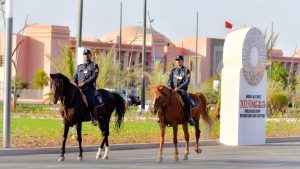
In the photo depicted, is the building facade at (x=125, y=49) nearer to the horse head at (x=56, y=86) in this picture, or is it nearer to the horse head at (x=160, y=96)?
the horse head at (x=160, y=96)

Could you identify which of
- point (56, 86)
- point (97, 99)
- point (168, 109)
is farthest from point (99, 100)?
point (168, 109)

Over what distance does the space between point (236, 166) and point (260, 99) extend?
28.2ft

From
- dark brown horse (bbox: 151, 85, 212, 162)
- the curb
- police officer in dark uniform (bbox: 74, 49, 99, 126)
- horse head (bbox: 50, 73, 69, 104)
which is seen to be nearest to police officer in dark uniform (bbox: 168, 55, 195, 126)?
dark brown horse (bbox: 151, 85, 212, 162)

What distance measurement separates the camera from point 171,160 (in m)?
19.3

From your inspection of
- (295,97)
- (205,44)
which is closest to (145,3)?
(295,97)

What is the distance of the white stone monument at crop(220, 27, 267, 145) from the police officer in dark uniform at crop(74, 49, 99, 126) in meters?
7.48

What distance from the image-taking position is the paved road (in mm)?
17594

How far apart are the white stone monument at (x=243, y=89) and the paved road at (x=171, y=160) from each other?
7.09 ft

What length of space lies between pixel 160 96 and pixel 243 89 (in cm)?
765

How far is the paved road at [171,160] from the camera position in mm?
17594

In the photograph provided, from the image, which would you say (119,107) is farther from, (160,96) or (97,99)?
(160,96)

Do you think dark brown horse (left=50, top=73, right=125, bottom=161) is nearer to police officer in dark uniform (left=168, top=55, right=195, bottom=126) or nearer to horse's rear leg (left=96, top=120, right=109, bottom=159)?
horse's rear leg (left=96, top=120, right=109, bottom=159)

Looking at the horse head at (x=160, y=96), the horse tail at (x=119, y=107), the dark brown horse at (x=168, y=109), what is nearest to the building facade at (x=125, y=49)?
the horse tail at (x=119, y=107)

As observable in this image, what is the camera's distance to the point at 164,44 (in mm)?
103188
